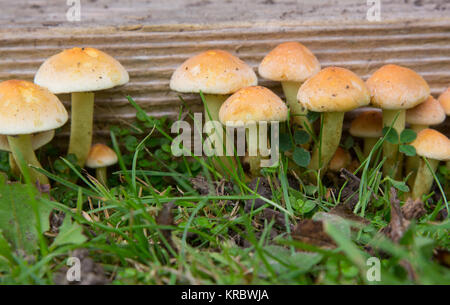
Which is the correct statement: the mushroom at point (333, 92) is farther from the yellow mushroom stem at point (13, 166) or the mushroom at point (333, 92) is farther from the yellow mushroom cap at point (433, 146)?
the yellow mushroom stem at point (13, 166)

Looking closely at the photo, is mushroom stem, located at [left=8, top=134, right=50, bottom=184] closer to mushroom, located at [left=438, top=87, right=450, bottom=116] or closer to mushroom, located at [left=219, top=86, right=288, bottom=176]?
mushroom, located at [left=219, top=86, right=288, bottom=176]

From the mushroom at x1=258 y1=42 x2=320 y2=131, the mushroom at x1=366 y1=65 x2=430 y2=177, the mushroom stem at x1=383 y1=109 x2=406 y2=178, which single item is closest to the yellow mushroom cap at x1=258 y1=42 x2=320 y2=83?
the mushroom at x1=258 y1=42 x2=320 y2=131

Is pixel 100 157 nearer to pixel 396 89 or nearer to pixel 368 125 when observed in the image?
pixel 368 125

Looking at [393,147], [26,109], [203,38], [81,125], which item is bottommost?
[393,147]

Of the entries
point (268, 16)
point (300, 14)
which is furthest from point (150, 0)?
point (300, 14)

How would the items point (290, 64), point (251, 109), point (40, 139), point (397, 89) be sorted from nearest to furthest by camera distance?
1. point (251, 109)
2. point (397, 89)
3. point (290, 64)
4. point (40, 139)

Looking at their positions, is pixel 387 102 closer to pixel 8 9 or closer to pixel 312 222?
pixel 312 222

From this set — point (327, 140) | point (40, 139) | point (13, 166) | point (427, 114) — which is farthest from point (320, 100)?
point (13, 166)
